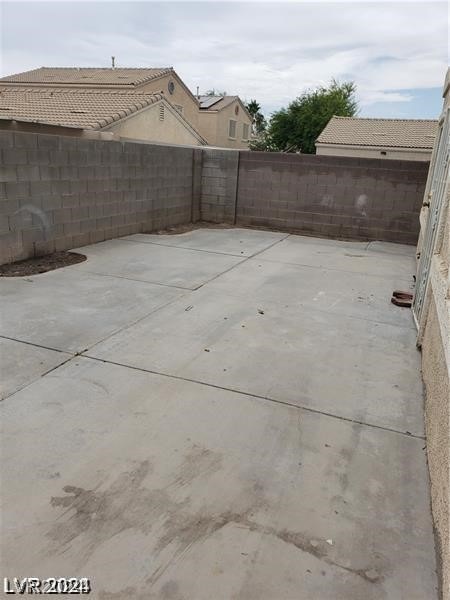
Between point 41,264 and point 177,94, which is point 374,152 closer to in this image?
point 177,94

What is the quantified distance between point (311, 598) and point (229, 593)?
314 millimetres

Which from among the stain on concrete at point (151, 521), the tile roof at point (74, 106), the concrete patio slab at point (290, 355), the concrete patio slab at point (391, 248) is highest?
the tile roof at point (74, 106)

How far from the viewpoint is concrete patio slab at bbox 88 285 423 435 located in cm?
332

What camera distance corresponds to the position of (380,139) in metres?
23.8

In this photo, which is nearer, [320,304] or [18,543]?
[18,543]

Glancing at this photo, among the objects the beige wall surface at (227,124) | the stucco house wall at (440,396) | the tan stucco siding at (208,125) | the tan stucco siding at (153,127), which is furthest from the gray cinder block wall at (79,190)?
the beige wall surface at (227,124)

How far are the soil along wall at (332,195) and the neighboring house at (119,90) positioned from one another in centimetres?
514

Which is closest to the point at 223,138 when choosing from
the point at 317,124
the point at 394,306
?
the point at 317,124

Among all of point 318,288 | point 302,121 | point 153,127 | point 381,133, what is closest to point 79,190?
point 318,288

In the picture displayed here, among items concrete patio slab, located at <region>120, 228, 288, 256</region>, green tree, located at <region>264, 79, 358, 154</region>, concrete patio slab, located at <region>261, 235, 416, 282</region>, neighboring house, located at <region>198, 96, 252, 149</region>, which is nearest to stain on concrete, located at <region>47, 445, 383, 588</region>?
concrete patio slab, located at <region>261, 235, 416, 282</region>

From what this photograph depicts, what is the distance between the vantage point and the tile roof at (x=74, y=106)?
41.3 ft

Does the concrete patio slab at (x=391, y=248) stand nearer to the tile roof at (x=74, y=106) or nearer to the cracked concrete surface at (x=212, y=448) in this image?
the cracked concrete surface at (x=212, y=448)

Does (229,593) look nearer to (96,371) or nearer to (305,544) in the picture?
(305,544)

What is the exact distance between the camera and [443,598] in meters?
1.78
